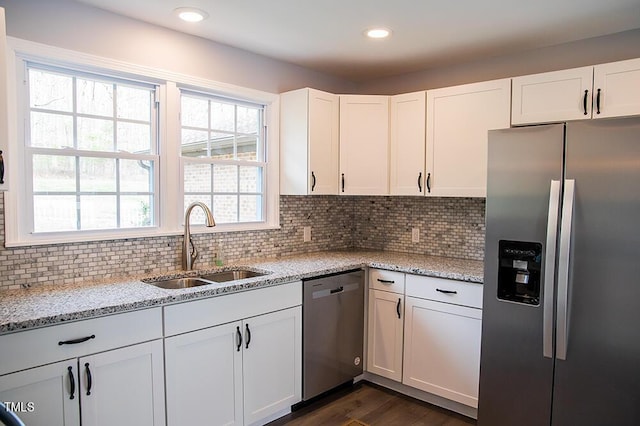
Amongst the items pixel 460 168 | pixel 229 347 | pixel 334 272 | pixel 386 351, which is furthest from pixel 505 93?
pixel 229 347

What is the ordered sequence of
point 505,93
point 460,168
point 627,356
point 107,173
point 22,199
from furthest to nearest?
1. point 460,168
2. point 505,93
3. point 107,173
4. point 22,199
5. point 627,356

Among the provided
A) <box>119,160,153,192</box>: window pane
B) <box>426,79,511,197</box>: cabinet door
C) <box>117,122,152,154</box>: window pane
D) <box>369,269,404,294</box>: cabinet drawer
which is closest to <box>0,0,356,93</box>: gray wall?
<box>117,122,152,154</box>: window pane

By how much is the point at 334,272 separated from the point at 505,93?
161 cm

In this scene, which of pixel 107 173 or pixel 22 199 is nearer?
pixel 22 199

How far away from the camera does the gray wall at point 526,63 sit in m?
2.62

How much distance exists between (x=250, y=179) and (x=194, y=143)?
522 mm

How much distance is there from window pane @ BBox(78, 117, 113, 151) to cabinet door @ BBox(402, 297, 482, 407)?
2.14 metres

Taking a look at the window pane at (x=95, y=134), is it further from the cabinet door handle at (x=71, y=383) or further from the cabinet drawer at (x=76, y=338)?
the cabinet door handle at (x=71, y=383)

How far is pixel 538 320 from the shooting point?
2.14 meters

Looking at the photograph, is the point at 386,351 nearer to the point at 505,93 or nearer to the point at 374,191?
the point at 374,191

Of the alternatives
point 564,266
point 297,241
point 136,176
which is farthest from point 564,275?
point 136,176

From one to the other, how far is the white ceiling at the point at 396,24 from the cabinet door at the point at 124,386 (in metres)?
1.79

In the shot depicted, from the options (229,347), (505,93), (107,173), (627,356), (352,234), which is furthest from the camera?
(352,234)

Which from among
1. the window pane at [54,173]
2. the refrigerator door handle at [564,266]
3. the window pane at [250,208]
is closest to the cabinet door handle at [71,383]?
the window pane at [54,173]
